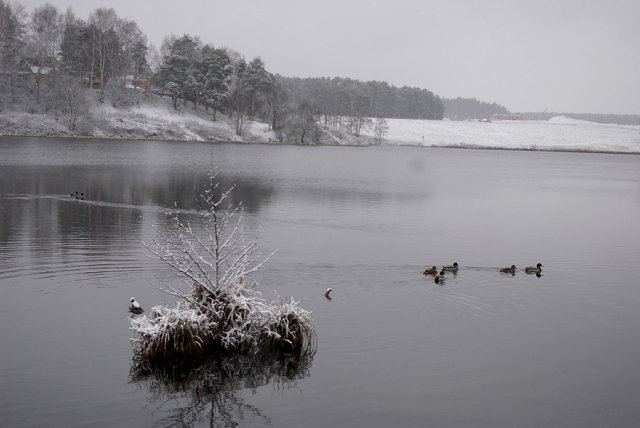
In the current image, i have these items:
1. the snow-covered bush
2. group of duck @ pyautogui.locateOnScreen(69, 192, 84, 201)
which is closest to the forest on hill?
group of duck @ pyautogui.locateOnScreen(69, 192, 84, 201)

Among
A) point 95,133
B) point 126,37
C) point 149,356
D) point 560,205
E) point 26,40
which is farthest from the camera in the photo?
point 126,37

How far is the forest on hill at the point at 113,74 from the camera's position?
400ft

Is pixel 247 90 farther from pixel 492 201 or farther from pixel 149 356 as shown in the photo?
pixel 149 356

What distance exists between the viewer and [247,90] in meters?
145

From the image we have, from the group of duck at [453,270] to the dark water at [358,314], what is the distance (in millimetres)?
465

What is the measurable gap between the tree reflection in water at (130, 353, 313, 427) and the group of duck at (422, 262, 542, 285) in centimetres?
1084

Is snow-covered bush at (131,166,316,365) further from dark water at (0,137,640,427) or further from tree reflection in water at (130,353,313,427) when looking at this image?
dark water at (0,137,640,427)

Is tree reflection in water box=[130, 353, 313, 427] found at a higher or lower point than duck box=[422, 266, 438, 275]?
lower

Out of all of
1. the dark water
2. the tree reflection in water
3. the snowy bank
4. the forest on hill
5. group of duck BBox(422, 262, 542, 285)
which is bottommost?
the tree reflection in water

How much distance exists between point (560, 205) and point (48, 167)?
52.2 metres

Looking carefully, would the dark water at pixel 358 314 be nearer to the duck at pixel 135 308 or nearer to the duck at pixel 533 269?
the duck at pixel 135 308

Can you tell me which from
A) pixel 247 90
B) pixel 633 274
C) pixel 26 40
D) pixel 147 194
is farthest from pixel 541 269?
pixel 26 40

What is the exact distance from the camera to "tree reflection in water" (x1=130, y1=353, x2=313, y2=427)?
15367 mm

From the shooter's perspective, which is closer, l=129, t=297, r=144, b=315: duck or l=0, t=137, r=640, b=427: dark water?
l=0, t=137, r=640, b=427: dark water
